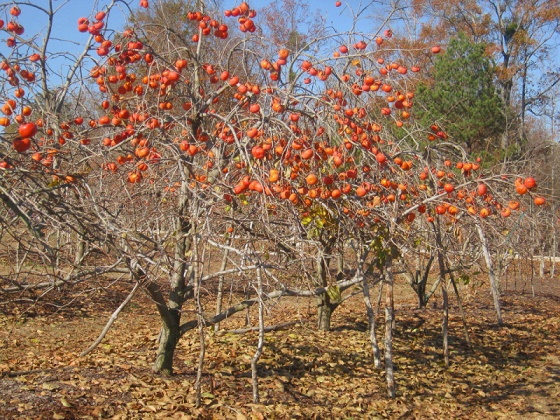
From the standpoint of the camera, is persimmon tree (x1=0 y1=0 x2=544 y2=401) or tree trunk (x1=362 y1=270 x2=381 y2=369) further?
tree trunk (x1=362 y1=270 x2=381 y2=369)

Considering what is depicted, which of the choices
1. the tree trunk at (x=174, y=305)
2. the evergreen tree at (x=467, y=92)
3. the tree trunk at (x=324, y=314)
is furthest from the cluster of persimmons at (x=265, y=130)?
the evergreen tree at (x=467, y=92)

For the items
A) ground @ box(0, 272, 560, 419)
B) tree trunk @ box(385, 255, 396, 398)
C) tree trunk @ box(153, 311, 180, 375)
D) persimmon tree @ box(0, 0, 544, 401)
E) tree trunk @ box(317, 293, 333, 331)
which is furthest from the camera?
tree trunk @ box(317, 293, 333, 331)

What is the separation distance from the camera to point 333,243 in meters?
5.38

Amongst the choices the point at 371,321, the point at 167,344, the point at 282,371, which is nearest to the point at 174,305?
the point at 167,344

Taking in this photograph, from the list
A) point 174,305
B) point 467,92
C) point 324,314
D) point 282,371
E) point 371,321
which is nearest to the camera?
point 174,305

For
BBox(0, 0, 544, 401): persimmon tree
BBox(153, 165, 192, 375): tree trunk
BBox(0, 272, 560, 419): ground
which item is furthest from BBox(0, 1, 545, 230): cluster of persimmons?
BBox(0, 272, 560, 419): ground

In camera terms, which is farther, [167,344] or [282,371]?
[282,371]

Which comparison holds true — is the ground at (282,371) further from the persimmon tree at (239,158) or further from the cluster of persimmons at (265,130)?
the cluster of persimmons at (265,130)

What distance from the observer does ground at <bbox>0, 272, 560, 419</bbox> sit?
4.01 metres

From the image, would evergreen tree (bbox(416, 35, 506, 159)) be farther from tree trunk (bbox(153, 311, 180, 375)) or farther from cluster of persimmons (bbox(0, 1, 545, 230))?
tree trunk (bbox(153, 311, 180, 375))

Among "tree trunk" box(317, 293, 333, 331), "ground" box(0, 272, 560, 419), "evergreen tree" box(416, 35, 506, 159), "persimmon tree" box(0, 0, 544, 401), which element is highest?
"evergreen tree" box(416, 35, 506, 159)

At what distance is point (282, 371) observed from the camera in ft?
16.7

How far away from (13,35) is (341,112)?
7.88ft

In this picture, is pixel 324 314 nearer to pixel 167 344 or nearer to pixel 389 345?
pixel 389 345
